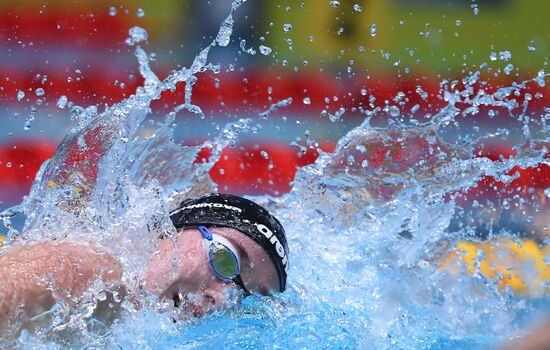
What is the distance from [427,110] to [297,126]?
0.80 meters

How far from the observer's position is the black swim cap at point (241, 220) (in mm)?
2010

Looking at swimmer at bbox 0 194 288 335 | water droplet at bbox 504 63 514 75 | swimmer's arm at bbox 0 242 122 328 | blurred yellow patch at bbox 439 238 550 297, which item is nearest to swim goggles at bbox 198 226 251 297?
swimmer at bbox 0 194 288 335

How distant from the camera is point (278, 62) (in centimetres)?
456

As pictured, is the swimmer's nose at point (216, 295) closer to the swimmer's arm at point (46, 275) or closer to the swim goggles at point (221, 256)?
the swim goggles at point (221, 256)

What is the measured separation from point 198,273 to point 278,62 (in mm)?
2779

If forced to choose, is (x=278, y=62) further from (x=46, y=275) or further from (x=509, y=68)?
(x=46, y=275)

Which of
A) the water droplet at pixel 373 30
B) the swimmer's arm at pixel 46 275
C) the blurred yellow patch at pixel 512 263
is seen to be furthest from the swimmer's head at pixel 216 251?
the water droplet at pixel 373 30

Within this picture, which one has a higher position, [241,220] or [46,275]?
[241,220]

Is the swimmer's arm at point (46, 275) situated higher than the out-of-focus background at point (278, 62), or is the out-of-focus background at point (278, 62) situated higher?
the out-of-focus background at point (278, 62)

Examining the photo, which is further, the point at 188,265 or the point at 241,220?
the point at 241,220

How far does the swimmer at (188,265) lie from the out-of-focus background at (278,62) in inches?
81.0

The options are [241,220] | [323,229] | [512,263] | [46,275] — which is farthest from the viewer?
[512,263]

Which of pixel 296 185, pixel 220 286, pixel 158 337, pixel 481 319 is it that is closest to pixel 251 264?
pixel 220 286

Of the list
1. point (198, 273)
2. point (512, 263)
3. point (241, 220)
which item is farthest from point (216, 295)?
point (512, 263)
